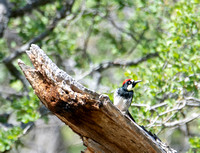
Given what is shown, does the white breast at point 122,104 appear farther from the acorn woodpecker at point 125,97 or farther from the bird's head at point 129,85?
the bird's head at point 129,85

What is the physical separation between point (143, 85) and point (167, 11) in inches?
111

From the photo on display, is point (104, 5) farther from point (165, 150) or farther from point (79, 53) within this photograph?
point (165, 150)

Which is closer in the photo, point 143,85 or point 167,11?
point 143,85

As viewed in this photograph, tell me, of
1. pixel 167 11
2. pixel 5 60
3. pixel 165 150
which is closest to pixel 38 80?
pixel 165 150

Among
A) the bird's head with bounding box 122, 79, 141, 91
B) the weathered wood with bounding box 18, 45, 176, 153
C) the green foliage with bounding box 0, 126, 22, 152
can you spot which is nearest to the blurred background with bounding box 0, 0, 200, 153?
the green foliage with bounding box 0, 126, 22, 152

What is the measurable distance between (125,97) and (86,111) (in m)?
1.45

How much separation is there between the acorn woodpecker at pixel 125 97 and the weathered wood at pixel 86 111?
0.92 m

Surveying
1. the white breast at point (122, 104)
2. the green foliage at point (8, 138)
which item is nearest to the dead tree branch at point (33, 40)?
the green foliage at point (8, 138)

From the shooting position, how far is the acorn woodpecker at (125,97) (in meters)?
4.49

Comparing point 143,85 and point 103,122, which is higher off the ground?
point 103,122

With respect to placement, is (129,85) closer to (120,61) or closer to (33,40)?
(120,61)

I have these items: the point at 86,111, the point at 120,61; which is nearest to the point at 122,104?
the point at 86,111

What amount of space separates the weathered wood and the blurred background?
164cm

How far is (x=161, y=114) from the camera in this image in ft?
17.0
